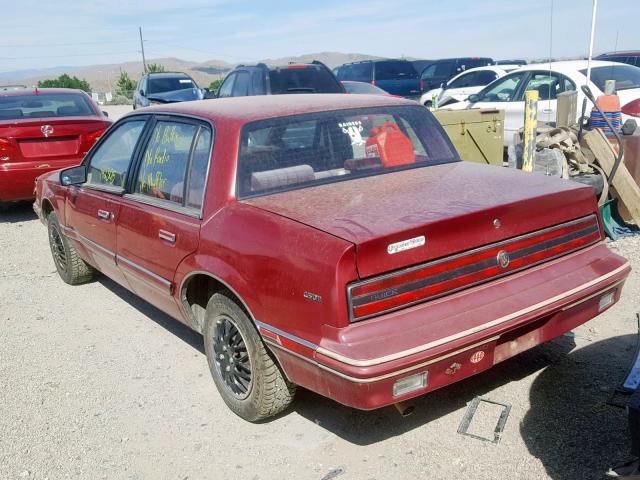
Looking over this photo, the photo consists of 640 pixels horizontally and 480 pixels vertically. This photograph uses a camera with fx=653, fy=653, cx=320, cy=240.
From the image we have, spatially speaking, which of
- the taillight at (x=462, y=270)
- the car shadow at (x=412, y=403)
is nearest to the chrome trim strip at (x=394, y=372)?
the taillight at (x=462, y=270)

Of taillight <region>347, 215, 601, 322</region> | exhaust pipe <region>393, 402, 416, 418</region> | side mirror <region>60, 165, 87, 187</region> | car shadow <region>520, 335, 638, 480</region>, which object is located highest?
side mirror <region>60, 165, 87, 187</region>

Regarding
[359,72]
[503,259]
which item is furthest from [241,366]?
[359,72]

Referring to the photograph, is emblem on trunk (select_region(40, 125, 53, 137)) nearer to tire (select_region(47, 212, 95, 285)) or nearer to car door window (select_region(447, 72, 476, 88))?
tire (select_region(47, 212, 95, 285))

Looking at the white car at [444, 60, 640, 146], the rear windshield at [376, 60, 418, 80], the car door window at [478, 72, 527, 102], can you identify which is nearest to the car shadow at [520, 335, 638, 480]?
the white car at [444, 60, 640, 146]

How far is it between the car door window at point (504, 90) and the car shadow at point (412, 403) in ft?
23.2

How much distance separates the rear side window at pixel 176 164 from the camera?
3.61 meters

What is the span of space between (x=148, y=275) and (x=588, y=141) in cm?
444

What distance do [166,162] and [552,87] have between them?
7.31 m

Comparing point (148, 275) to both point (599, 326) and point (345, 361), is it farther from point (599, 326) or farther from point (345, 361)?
point (599, 326)

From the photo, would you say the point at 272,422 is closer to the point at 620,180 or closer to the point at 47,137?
the point at 620,180

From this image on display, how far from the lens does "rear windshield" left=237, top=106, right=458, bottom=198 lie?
3.49 metres

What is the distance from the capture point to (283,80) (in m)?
10.5

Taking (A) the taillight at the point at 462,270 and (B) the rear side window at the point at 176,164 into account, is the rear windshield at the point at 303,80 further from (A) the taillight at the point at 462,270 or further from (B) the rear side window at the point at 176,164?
(A) the taillight at the point at 462,270

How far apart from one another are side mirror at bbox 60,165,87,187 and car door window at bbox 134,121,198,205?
0.90 m
